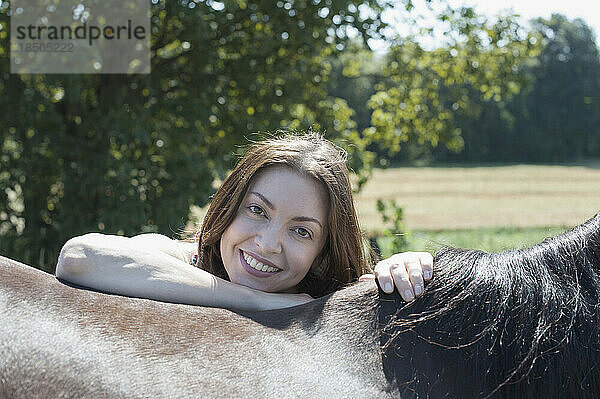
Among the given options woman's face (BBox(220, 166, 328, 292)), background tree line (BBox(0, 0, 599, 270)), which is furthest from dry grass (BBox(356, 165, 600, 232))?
woman's face (BBox(220, 166, 328, 292))

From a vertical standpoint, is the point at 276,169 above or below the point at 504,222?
above

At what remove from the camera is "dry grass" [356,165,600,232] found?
12.7 metres

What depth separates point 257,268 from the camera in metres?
1.54

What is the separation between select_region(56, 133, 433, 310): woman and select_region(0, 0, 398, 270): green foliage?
3071mm

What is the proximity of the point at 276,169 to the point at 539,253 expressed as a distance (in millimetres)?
651

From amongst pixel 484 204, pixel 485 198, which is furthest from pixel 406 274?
pixel 485 198

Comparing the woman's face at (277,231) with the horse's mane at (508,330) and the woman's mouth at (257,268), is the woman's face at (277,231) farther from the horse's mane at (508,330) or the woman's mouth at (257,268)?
the horse's mane at (508,330)

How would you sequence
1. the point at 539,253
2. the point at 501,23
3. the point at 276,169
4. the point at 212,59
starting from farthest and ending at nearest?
the point at 501,23
the point at 212,59
the point at 276,169
the point at 539,253

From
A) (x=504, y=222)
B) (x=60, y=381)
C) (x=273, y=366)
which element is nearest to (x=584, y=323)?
(x=273, y=366)

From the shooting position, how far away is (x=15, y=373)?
43.2 inches

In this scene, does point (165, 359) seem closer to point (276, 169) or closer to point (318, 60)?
point (276, 169)

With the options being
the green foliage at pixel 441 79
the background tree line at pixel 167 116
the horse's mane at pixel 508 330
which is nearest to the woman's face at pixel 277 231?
the horse's mane at pixel 508 330

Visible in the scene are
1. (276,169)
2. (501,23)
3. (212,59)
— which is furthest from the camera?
(501,23)

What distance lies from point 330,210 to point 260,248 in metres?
0.19
